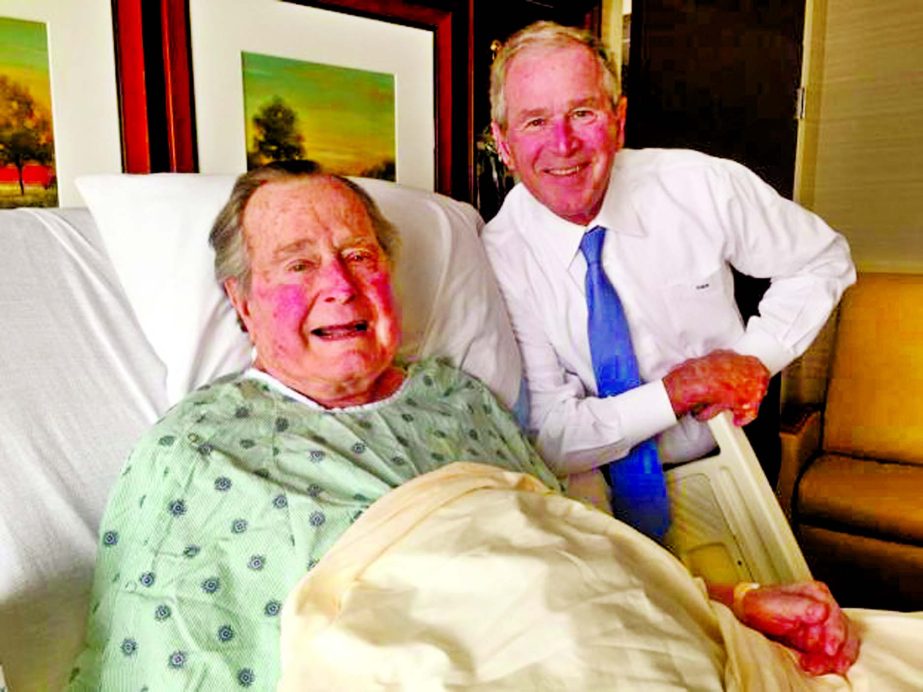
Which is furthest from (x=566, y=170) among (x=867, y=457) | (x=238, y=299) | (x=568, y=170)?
(x=867, y=457)

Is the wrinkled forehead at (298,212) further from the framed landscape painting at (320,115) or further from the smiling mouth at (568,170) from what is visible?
the smiling mouth at (568,170)

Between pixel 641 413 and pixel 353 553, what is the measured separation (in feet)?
2.67

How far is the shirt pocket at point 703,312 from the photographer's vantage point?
166 centimetres

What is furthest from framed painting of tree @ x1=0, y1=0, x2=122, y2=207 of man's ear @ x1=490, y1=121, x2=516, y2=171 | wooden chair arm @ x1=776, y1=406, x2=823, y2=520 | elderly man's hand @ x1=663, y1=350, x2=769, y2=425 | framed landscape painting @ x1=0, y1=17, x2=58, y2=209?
wooden chair arm @ x1=776, y1=406, x2=823, y2=520

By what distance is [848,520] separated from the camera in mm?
2172

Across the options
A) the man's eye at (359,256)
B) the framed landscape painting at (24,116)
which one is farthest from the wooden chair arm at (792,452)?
the framed landscape painting at (24,116)

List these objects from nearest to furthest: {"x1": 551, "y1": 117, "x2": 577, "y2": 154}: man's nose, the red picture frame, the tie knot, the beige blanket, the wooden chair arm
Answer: the beige blanket < the red picture frame < {"x1": 551, "y1": 117, "x2": 577, "y2": 154}: man's nose < the tie knot < the wooden chair arm

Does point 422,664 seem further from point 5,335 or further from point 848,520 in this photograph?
point 848,520

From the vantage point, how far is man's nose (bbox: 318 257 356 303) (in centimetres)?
113

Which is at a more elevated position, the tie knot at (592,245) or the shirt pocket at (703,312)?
the tie knot at (592,245)

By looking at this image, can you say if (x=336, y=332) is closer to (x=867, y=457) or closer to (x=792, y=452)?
(x=792, y=452)

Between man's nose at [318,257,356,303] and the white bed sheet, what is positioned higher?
man's nose at [318,257,356,303]

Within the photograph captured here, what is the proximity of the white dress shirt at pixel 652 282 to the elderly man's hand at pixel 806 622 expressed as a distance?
0.49 m

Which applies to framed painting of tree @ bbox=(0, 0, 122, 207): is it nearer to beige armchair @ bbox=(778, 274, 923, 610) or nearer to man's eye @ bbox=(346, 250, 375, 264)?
man's eye @ bbox=(346, 250, 375, 264)
